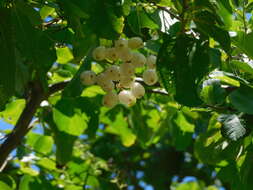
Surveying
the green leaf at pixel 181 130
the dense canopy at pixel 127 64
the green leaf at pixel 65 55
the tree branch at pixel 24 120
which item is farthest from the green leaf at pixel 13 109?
the green leaf at pixel 181 130

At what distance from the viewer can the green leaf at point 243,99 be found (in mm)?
1163

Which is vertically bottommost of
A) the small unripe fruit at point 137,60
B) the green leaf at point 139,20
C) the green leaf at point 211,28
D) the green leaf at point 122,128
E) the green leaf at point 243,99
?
the green leaf at point 122,128

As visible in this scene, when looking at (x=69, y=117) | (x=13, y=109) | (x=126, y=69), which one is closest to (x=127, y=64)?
(x=126, y=69)

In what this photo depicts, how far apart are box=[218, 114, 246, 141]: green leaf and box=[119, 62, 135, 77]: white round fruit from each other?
26 cm

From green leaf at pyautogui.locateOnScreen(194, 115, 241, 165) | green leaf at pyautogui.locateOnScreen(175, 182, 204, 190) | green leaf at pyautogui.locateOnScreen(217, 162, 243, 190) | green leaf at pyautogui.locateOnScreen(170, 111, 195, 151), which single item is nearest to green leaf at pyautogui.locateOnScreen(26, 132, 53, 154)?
green leaf at pyautogui.locateOnScreen(170, 111, 195, 151)

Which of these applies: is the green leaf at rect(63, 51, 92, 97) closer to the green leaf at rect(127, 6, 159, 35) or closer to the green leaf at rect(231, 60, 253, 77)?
the green leaf at rect(127, 6, 159, 35)

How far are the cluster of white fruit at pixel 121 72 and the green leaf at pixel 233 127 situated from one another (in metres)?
0.20

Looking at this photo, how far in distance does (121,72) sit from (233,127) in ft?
0.97

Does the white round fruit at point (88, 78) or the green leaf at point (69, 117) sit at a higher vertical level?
the white round fruit at point (88, 78)

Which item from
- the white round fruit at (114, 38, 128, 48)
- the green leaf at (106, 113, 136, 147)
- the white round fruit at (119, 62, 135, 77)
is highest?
the white round fruit at (114, 38, 128, 48)

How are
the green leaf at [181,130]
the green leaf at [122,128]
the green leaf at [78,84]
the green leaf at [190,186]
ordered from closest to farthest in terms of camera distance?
the green leaf at [78,84] < the green leaf at [181,130] < the green leaf at [122,128] < the green leaf at [190,186]

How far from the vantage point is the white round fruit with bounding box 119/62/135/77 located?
47.6 inches

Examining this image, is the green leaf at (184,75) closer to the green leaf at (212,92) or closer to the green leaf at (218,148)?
the green leaf at (212,92)

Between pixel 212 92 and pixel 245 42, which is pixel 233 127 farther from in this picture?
pixel 245 42
